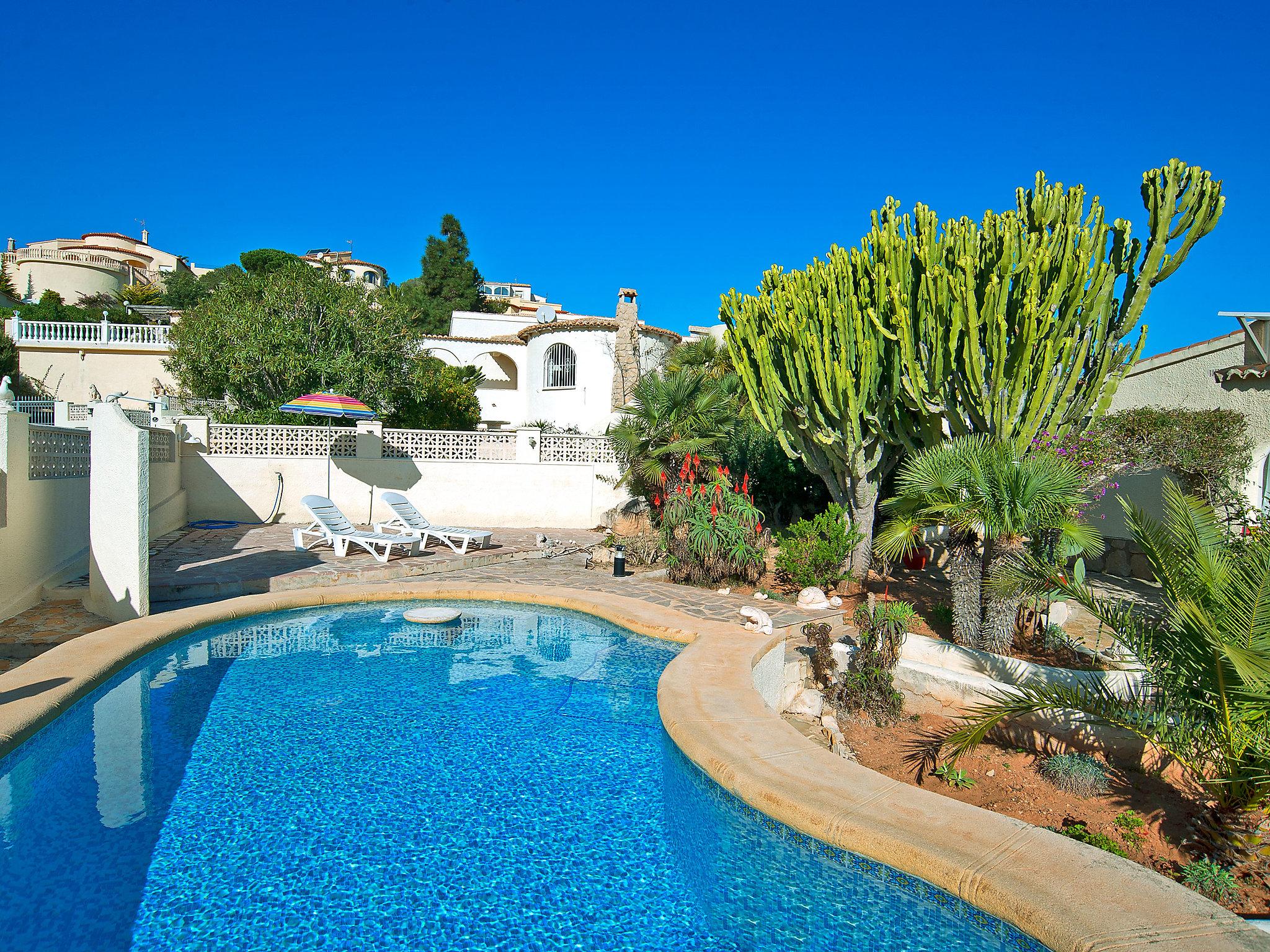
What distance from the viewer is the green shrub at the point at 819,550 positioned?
32.9 feet

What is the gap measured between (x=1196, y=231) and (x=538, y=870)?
30.8 ft

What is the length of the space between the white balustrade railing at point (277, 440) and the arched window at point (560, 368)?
46.6ft

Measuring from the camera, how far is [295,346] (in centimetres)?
1827

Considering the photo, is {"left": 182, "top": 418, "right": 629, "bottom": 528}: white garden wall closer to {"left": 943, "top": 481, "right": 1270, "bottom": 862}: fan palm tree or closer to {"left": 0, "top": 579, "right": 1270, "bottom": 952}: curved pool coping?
{"left": 0, "top": 579, "right": 1270, "bottom": 952}: curved pool coping

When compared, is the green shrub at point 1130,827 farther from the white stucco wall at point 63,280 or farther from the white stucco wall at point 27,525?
the white stucco wall at point 63,280

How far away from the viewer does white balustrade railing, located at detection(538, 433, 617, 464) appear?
17578 mm

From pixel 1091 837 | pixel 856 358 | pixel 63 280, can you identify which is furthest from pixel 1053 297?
pixel 63 280

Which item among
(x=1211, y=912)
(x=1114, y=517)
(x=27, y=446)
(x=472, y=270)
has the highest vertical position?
(x=472, y=270)

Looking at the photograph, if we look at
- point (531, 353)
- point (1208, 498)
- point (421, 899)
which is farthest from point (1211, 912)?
point (531, 353)

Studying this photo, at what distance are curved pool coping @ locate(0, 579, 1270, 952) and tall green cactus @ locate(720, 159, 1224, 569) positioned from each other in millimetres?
3834

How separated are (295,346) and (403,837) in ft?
53.8

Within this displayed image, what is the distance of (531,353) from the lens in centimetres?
3141

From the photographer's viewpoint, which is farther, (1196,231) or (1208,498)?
(1208,498)

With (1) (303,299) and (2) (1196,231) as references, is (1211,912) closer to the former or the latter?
(2) (1196,231)
